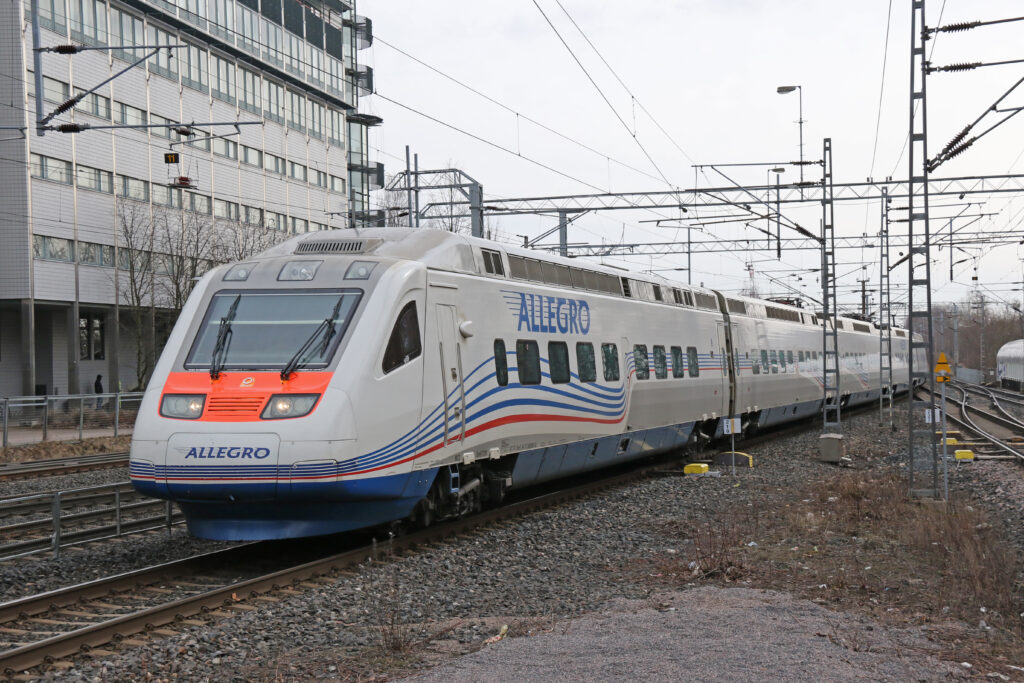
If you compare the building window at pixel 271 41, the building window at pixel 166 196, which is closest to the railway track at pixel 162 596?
the building window at pixel 166 196

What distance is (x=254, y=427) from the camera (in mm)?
9953

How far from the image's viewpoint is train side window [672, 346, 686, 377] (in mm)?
20139

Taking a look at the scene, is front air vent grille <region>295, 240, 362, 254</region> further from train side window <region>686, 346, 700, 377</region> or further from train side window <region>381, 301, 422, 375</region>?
train side window <region>686, 346, 700, 377</region>

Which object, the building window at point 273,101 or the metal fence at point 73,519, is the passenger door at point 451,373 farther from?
the building window at point 273,101

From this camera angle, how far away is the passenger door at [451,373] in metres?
12.0

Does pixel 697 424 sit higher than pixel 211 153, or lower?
lower

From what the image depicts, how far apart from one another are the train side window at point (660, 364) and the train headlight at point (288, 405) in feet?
32.5

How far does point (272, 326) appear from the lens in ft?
35.7

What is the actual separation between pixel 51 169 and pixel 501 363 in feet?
107

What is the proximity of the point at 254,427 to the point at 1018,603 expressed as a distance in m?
6.73

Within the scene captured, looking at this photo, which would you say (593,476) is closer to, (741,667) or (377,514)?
(377,514)

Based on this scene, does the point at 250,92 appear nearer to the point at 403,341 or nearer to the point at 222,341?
the point at 222,341

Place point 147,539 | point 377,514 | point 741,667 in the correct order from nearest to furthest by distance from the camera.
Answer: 1. point 741,667
2. point 377,514
3. point 147,539

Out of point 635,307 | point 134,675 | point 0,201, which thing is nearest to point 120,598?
point 134,675
